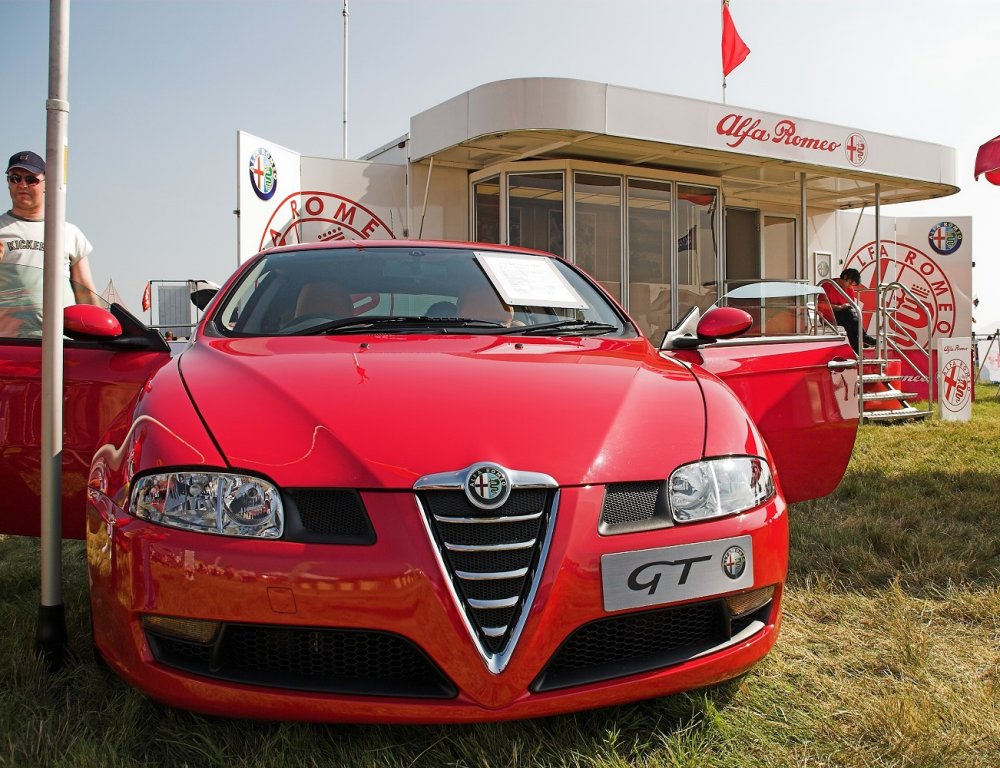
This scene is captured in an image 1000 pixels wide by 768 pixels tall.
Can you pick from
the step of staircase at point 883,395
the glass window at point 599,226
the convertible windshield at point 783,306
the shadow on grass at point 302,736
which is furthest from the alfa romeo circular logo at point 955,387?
the shadow on grass at point 302,736

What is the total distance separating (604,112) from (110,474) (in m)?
7.39

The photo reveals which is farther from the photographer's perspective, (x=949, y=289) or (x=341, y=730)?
(x=949, y=289)

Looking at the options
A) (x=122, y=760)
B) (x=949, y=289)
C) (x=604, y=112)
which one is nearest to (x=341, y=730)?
(x=122, y=760)

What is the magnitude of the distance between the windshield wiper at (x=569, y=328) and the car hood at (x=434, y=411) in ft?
0.85

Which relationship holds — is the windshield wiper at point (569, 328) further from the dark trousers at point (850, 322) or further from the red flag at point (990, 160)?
the dark trousers at point (850, 322)

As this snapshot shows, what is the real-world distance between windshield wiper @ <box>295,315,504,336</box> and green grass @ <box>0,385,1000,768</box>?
3.72ft

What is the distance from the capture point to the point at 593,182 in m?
10.3

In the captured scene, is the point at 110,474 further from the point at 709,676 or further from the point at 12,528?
the point at 709,676

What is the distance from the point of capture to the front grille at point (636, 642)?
5.74 feet

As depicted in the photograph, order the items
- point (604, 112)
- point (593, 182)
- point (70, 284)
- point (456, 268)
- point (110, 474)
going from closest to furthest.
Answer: point (110, 474), point (456, 268), point (70, 284), point (604, 112), point (593, 182)

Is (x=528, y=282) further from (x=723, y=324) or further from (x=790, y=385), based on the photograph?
(x=790, y=385)

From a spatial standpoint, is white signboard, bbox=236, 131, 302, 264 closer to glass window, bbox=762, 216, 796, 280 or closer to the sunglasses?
the sunglasses

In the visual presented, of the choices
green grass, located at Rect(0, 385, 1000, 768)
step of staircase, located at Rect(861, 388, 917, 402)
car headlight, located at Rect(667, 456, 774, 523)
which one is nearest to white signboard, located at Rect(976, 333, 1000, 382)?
step of staircase, located at Rect(861, 388, 917, 402)

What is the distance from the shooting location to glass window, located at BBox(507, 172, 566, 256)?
10070mm
